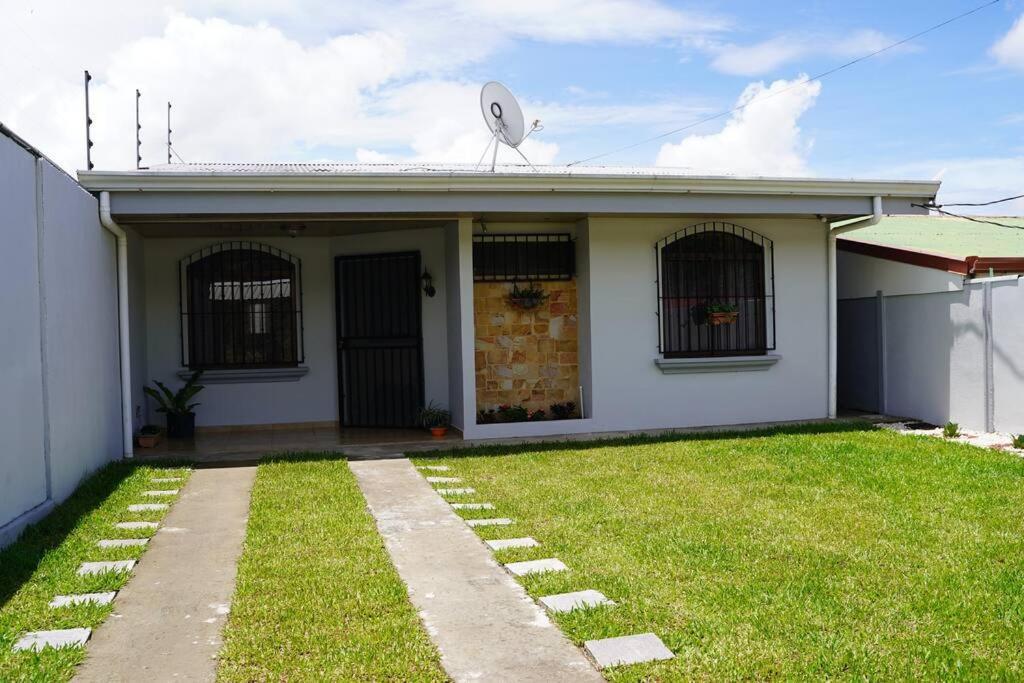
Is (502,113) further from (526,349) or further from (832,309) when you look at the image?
(832,309)

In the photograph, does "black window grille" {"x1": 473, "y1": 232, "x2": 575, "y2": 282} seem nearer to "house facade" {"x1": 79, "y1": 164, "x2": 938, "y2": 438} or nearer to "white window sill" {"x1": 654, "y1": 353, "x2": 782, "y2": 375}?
"house facade" {"x1": 79, "y1": 164, "x2": 938, "y2": 438}

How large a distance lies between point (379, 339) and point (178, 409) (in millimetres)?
2430

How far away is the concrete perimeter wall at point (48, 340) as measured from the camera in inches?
202

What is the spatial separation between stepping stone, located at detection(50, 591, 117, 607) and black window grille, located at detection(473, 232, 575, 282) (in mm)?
6392

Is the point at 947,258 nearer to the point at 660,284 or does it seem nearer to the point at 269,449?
the point at 660,284

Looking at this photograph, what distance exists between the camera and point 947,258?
9312mm

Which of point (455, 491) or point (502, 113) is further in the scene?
point (502, 113)

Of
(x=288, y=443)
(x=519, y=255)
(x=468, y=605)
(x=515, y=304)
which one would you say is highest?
(x=519, y=255)

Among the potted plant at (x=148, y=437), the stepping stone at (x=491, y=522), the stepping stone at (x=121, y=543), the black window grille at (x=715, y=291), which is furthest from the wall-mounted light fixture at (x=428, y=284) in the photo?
the stepping stone at (x=121, y=543)

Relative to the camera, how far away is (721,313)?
32.4 feet

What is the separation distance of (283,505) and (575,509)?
6.64 ft

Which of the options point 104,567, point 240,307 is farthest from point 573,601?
point 240,307

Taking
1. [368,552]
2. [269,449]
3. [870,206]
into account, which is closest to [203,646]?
[368,552]

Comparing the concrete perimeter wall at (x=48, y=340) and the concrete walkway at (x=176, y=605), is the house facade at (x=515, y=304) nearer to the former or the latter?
the concrete perimeter wall at (x=48, y=340)
